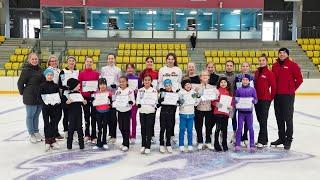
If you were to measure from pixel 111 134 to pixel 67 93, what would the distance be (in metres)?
1.04

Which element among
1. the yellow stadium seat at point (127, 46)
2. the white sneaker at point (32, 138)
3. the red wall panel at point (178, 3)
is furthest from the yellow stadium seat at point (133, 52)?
the white sneaker at point (32, 138)

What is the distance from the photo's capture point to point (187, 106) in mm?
6148

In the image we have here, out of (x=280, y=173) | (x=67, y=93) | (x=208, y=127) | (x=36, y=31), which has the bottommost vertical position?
(x=280, y=173)

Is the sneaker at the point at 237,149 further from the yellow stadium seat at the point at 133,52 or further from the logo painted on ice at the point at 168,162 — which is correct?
the yellow stadium seat at the point at 133,52

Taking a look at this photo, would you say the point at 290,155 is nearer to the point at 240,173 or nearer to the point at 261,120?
the point at 261,120

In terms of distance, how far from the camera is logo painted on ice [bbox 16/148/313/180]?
16.3ft

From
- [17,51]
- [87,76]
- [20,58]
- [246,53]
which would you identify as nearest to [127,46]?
[20,58]

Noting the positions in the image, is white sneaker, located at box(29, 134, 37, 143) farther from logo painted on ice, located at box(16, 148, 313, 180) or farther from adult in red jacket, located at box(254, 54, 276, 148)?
adult in red jacket, located at box(254, 54, 276, 148)

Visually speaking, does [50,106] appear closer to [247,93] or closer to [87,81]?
[87,81]

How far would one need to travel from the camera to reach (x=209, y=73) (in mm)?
6551

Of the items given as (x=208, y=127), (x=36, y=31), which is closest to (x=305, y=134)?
(x=208, y=127)

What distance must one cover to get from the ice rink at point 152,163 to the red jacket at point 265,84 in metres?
0.89

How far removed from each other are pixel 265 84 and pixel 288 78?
40cm

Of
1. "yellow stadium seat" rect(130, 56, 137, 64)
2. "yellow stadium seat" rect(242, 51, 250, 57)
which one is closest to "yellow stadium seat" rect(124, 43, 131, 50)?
"yellow stadium seat" rect(130, 56, 137, 64)
